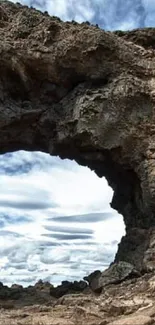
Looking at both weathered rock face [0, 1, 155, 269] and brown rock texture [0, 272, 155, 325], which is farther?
weathered rock face [0, 1, 155, 269]

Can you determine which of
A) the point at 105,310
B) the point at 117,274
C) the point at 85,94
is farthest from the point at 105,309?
the point at 85,94

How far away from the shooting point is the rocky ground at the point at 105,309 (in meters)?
10.1

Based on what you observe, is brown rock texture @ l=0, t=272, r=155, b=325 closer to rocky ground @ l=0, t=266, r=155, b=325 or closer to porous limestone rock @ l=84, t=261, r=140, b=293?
rocky ground @ l=0, t=266, r=155, b=325

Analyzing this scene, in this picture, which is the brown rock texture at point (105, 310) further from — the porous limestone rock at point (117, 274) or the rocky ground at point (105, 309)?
the porous limestone rock at point (117, 274)

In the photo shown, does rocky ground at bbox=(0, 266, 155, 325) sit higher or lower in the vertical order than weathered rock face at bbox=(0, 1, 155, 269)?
lower

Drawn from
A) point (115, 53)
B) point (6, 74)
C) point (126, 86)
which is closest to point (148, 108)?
point (126, 86)

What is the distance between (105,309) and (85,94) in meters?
9.48

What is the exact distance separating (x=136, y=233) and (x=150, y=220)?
807 millimetres

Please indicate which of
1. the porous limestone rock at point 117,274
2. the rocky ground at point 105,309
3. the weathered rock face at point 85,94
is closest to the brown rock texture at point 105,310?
the rocky ground at point 105,309

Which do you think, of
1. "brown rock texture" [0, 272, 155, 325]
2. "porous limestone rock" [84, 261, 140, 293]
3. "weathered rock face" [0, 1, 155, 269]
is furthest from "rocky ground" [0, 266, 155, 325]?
"weathered rock face" [0, 1, 155, 269]

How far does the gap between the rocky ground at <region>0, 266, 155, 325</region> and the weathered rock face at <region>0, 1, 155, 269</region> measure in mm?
2853

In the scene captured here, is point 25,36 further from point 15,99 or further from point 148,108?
point 148,108

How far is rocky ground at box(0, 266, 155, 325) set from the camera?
1013 cm

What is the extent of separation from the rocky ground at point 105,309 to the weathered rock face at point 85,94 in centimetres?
285
